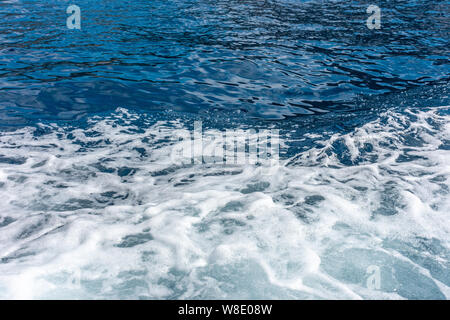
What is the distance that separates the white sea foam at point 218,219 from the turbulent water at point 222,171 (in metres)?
0.02

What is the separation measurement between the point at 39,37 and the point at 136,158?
254 inches

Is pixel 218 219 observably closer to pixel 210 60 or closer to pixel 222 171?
pixel 222 171

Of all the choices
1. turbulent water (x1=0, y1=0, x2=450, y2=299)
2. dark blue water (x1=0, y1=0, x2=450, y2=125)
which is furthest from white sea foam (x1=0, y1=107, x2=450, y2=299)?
dark blue water (x1=0, y1=0, x2=450, y2=125)

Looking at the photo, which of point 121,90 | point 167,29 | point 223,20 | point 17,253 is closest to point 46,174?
point 17,253

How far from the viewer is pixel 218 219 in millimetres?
3338

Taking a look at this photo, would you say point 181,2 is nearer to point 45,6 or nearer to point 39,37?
point 45,6

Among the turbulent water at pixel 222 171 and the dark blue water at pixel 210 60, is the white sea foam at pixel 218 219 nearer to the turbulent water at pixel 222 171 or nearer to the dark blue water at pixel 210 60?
the turbulent water at pixel 222 171

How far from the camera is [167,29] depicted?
398 inches

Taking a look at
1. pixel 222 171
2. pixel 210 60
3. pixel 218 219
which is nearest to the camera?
pixel 218 219

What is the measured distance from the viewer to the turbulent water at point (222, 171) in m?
2.66

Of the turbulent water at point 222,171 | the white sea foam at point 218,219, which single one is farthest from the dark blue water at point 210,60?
the white sea foam at point 218,219

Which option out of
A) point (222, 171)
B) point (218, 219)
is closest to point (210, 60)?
point (222, 171)

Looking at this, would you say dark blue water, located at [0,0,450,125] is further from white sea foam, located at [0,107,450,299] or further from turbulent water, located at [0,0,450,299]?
white sea foam, located at [0,107,450,299]

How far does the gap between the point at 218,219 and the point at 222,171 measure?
100cm
